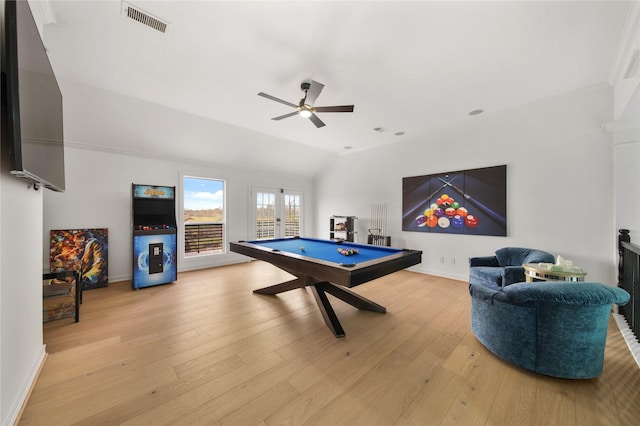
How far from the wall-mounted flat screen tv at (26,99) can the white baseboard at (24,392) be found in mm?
1378

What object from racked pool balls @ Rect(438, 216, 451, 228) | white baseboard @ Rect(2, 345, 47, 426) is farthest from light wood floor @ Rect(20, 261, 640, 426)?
racked pool balls @ Rect(438, 216, 451, 228)

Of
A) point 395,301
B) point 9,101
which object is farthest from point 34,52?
point 395,301

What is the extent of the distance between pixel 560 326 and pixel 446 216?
2.97 m

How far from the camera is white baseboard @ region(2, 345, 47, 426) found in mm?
1384

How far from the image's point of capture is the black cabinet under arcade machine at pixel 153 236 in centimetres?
398

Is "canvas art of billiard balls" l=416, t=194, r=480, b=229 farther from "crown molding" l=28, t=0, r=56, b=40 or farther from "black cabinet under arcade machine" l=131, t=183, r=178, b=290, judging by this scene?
"crown molding" l=28, t=0, r=56, b=40

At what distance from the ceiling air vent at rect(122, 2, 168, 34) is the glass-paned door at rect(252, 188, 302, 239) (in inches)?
168

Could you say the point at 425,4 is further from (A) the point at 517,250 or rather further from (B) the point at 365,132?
(A) the point at 517,250

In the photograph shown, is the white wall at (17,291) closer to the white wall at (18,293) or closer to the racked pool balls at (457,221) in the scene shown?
the white wall at (18,293)

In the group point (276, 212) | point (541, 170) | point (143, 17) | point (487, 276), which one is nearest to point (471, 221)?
point (541, 170)

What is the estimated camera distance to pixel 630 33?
2143mm

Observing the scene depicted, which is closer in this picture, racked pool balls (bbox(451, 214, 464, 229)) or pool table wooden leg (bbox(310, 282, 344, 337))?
pool table wooden leg (bbox(310, 282, 344, 337))

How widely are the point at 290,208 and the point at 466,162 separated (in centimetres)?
460

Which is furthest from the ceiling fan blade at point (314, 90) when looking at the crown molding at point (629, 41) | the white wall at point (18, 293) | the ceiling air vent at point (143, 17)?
the crown molding at point (629, 41)
